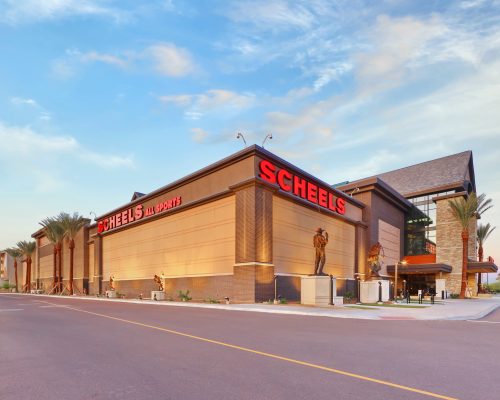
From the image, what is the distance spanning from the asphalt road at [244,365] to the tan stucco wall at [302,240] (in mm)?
21377

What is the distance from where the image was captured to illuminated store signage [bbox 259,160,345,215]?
3399 centimetres

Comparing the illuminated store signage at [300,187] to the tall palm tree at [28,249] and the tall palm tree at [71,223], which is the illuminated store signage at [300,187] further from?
the tall palm tree at [28,249]

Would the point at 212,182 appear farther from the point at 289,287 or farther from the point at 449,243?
the point at 449,243

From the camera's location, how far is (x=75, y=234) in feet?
222

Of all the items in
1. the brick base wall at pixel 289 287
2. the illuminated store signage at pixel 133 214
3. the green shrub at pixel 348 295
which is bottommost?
the green shrub at pixel 348 295

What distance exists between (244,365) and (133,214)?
46.0 meters

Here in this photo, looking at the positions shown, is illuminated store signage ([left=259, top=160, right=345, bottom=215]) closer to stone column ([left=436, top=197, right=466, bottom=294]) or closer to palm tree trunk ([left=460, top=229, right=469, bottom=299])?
palm tree trunk ([left=460, top=229, right=469, bottom=299])

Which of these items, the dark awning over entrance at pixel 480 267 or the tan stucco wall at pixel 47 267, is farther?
the tan stucco wall at pixel 47 267

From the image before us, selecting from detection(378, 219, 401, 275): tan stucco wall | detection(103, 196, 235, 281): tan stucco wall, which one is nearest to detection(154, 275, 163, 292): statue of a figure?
detection(103, 196, 235, 281): tan stucco wall

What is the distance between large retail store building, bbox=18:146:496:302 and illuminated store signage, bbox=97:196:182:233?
13 centimetres

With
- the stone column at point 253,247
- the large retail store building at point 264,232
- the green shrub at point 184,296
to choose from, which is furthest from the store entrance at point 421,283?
the stone column at point 253,247

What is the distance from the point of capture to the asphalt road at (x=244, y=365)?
20.2ft

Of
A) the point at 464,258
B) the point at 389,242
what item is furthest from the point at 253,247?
the point at 464,258

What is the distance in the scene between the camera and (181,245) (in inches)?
1618
